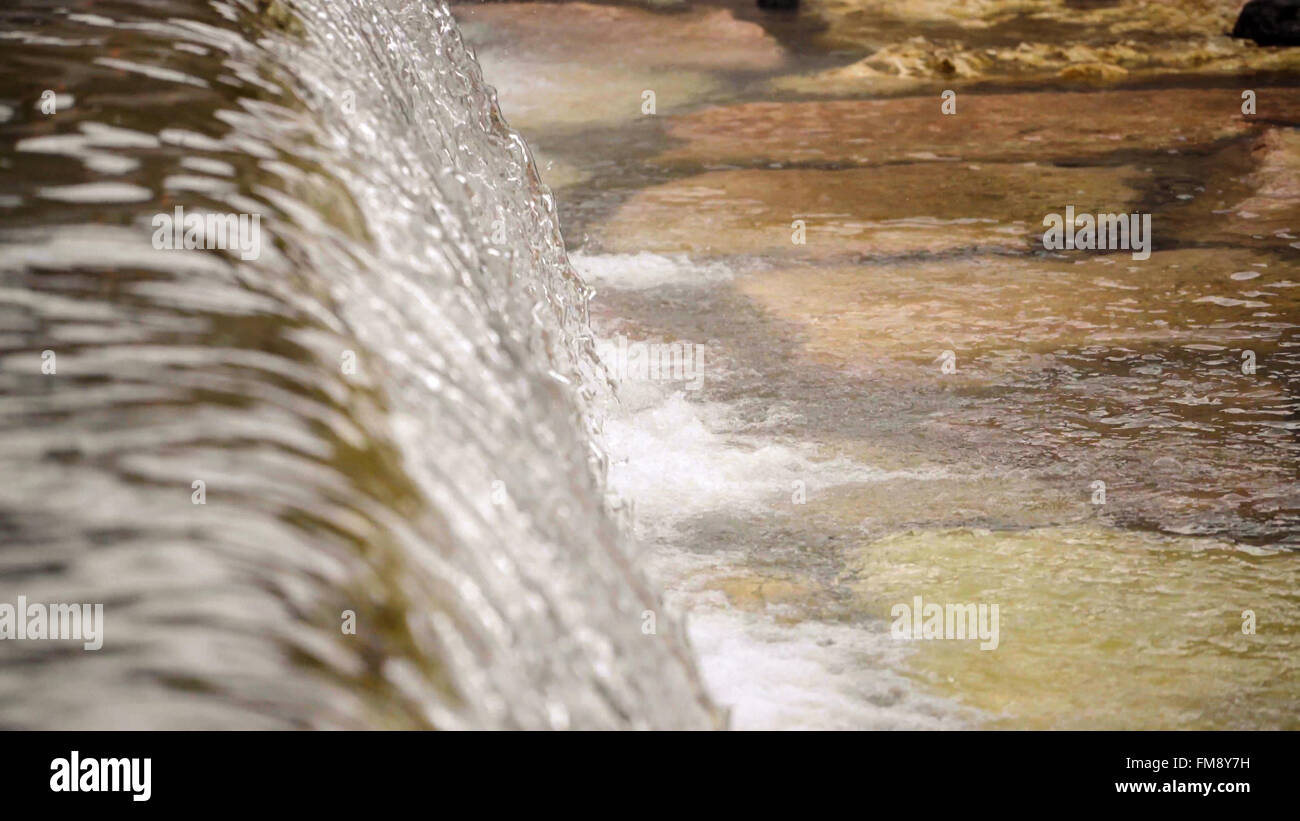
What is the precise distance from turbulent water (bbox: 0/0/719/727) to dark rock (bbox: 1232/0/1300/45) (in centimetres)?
585

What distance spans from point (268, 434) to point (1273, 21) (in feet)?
21.6

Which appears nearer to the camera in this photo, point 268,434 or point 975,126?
point 268,434

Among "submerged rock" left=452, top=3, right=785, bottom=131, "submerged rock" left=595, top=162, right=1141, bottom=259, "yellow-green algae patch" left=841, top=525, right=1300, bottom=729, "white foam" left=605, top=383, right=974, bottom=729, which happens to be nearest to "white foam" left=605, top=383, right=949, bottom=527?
"white foam" left=605, top=383, right=974, bottom=729

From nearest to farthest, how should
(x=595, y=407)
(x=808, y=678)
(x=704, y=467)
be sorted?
1. (x=808, y=678)
2. (x=704, y=467)
3. (x=595, y=407)

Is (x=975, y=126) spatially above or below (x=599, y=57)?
below

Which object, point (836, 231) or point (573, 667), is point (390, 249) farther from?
point (836, 231)

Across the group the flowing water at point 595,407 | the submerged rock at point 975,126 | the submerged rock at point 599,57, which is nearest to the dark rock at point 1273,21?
the submerged rock at point 975,126

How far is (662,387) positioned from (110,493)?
7.13 ft

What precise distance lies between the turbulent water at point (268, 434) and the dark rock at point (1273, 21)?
19.2ft

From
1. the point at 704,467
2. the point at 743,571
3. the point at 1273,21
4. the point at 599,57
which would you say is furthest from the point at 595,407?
the point at 1273,21

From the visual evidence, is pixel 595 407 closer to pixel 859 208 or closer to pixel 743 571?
pixel 743 571

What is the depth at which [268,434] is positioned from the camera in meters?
1.04
